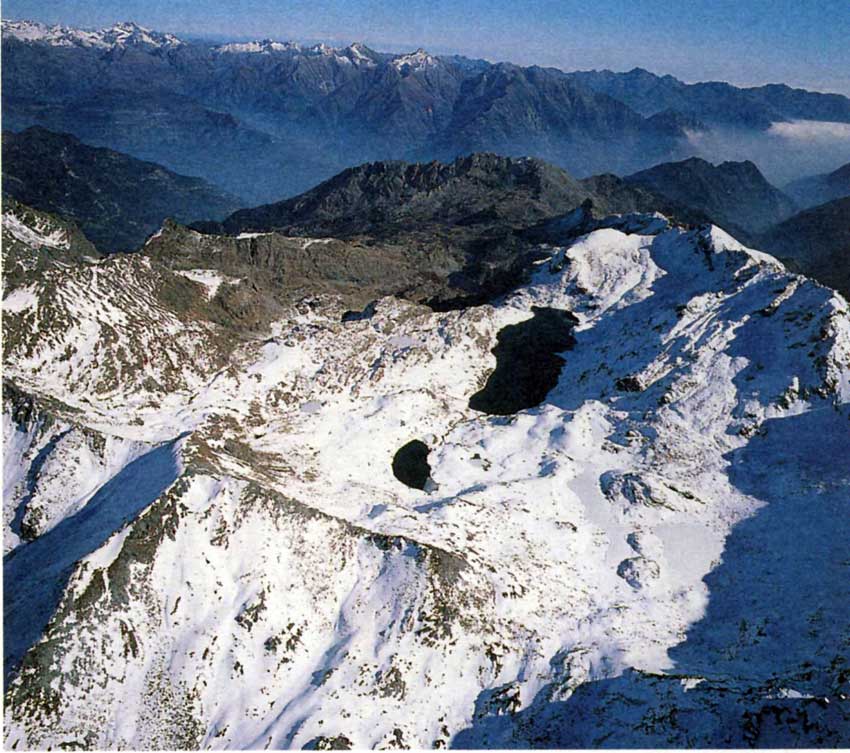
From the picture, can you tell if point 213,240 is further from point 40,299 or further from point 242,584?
point 242,584

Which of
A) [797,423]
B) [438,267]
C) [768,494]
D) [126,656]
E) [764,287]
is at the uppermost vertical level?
[438,267]

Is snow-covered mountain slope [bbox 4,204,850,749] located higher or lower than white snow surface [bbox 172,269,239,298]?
lower

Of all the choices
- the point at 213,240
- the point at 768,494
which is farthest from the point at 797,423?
the point at 213,240

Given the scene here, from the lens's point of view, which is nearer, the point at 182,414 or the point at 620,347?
the point at 182,414

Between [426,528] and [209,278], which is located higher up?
[209,278]

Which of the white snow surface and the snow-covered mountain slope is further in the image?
the white snow surface

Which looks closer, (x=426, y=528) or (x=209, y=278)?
(x=426, y=528)

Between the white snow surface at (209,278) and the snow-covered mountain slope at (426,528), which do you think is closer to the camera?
the snow-covered mountain slope at (426,528)

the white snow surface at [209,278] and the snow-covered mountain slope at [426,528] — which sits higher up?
the white snow surface at [209,278]
